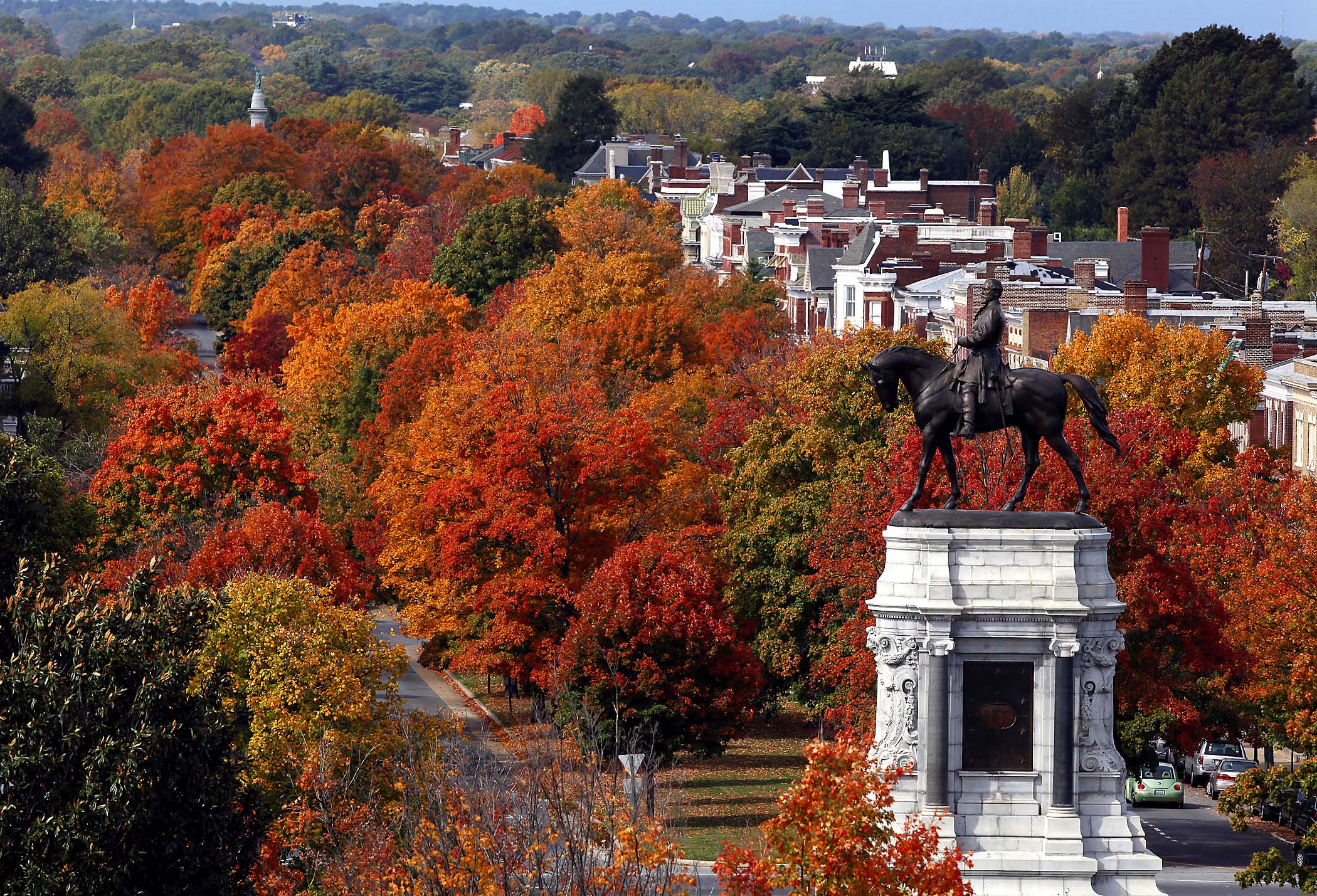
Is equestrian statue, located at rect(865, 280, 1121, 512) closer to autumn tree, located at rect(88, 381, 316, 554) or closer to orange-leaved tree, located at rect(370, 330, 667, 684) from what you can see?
orange-leaved tree, located at rect(370, 330, 667, 684)

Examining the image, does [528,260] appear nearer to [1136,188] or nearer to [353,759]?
[1136,188]

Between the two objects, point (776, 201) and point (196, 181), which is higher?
point (776, 201)

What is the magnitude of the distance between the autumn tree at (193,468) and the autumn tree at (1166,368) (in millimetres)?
22922

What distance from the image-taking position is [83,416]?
9906 centimetres

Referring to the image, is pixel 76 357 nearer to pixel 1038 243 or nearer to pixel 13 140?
pixel 1038 243

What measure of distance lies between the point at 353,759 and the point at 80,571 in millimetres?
14102

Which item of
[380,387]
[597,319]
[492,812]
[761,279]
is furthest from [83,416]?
[492,812]

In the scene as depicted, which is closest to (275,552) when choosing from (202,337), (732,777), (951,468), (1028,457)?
(732,777)

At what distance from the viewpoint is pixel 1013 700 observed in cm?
3897

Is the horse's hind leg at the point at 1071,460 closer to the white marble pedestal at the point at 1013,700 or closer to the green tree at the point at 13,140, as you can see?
the white marble pedestal at the point at 1013,700

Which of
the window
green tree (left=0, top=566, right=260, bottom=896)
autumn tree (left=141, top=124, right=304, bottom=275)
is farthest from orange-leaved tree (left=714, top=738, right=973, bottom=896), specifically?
autumn tree (left=141, top=124, right=304, bottom=275)

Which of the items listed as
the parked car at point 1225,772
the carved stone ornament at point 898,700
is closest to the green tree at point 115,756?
the carved stone ornament at point 898,700

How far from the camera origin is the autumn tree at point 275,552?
64562mm

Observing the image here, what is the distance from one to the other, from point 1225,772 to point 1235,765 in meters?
0.58
